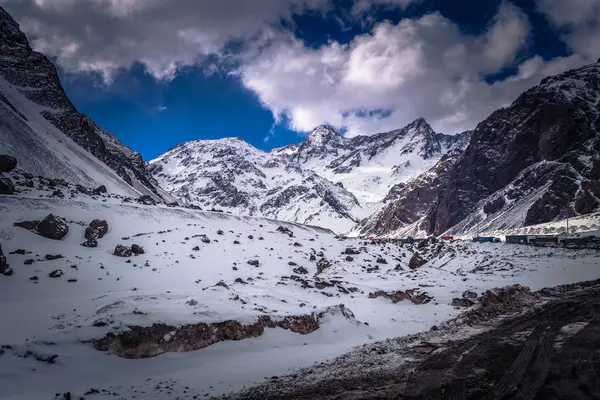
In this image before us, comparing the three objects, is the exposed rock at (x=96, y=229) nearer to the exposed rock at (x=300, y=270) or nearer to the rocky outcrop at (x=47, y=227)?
the rocky outcrop at (x=47, y=227)

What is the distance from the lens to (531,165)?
110 m

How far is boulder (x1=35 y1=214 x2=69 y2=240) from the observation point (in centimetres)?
2442

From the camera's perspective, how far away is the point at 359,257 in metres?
41.0

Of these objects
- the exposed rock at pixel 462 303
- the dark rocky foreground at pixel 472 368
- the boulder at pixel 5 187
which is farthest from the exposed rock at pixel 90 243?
the exposed rock at pixel 462 303

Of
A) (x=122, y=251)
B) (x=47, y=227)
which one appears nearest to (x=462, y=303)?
(x=122, y=251)

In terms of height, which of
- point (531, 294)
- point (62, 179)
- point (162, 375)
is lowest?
point (531, 294)

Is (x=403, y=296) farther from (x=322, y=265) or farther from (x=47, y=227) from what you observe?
(x=47, y=227)

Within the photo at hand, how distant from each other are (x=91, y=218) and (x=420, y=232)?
438 ft

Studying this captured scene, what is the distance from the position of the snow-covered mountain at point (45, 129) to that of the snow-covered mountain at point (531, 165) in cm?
9655

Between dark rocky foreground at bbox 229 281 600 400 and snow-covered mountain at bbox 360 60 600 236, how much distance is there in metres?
88.8

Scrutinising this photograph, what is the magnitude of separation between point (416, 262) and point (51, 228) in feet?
126

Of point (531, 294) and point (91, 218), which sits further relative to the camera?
point (91, 218)

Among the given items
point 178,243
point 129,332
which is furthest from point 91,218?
point 129,332

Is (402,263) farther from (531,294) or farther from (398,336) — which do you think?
(398,336)
